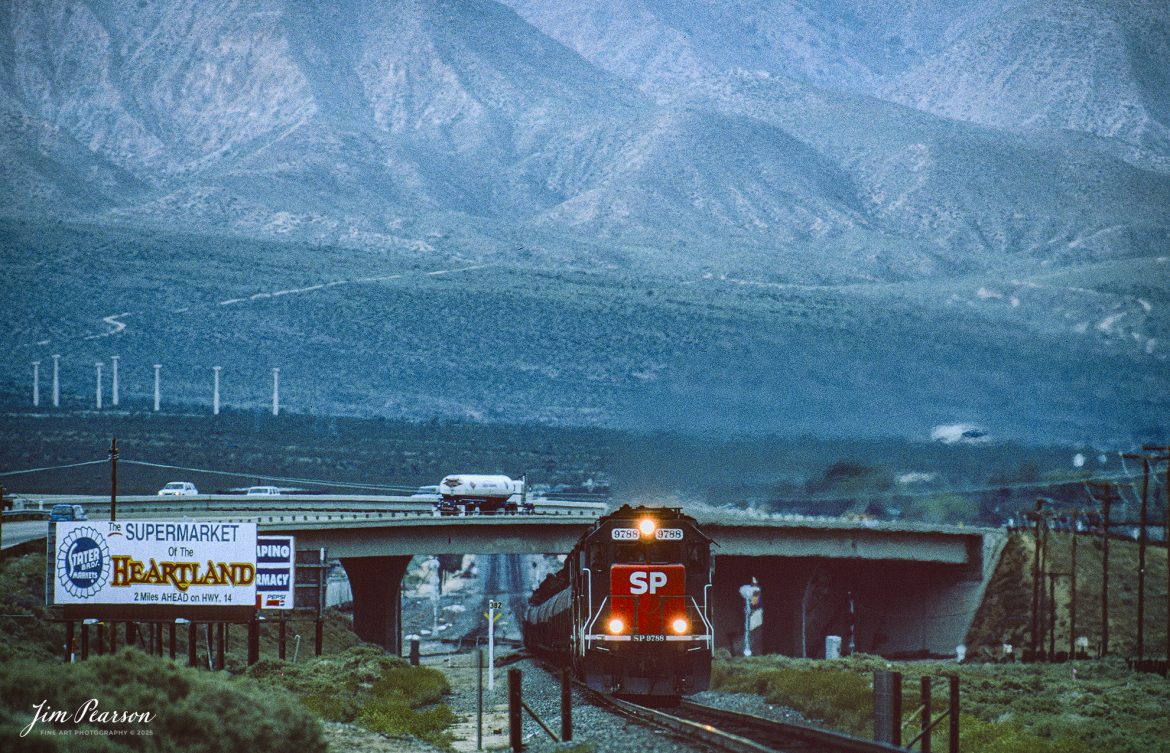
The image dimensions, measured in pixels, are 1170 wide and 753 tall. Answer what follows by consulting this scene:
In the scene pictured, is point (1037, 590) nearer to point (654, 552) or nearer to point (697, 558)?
point (697, 558)

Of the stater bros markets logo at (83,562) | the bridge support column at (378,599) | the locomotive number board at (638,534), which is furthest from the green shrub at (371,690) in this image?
the bridge support column at (378,599)

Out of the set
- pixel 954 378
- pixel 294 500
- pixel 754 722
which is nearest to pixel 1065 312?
pixel 954 378

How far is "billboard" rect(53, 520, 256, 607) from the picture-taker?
51.6 metres

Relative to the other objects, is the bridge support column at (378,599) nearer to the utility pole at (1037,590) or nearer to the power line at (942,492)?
the utility pole at (1037,590)

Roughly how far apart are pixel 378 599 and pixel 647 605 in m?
59.3

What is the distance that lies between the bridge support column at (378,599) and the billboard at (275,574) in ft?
126

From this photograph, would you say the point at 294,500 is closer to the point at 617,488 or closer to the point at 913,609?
the point at 617,488

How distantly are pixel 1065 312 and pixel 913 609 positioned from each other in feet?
328

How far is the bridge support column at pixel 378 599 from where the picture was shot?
9962cm

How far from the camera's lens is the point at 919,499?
13150 centimetres

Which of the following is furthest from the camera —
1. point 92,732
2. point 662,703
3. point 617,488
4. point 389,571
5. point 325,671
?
point 617,488

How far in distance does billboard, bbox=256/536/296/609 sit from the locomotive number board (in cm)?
2131

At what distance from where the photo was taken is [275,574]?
2381 inches

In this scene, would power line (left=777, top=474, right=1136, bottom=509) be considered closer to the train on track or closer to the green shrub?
the green shrub
